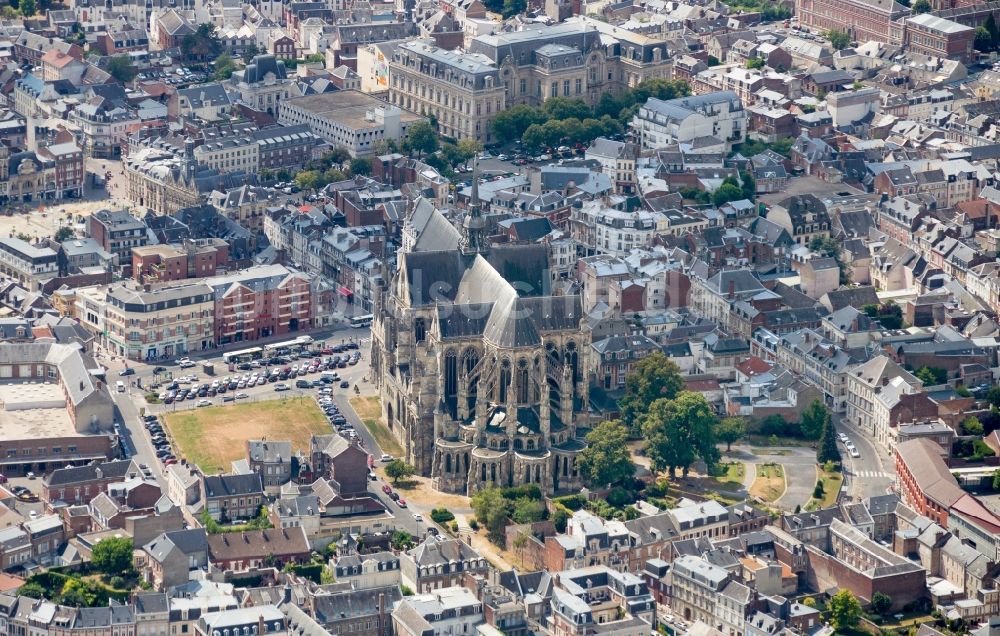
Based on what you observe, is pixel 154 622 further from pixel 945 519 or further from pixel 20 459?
pixel 945 519

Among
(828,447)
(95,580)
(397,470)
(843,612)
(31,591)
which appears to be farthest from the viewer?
(828,447)

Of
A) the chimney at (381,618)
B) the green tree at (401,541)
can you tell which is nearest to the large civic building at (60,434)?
the green tree at (401,541)

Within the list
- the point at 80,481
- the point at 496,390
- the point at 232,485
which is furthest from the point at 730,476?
the point at 80,481

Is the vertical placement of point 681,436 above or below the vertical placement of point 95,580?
above

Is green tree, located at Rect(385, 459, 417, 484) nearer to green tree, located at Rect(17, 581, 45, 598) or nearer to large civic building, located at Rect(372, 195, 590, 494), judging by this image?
large civic building, located at Rect(372, 195, 590, 494)

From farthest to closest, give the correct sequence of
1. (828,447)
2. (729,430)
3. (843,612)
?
(729,430) → (828,447) → (843,612)

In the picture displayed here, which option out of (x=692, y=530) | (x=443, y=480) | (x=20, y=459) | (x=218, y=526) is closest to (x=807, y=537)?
(x=692, y=530)

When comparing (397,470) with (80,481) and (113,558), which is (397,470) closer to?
(80,481)
